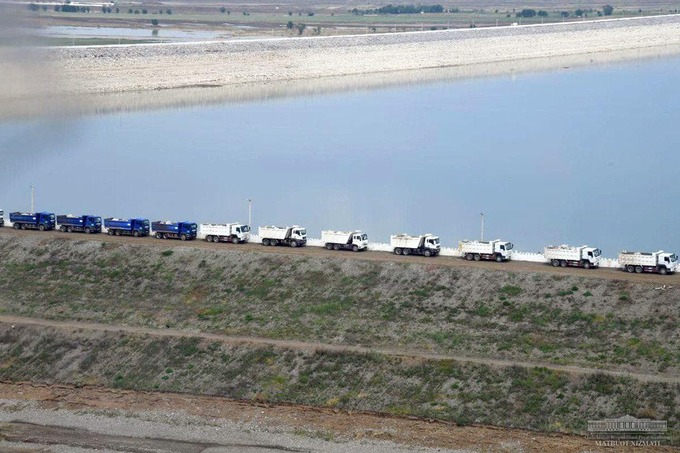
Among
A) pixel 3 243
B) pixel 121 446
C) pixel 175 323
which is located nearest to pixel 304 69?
pixel 3 243

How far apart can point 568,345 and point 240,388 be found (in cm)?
658

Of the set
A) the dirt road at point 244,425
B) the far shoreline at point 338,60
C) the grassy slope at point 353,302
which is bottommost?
the dirt road at point 244,425

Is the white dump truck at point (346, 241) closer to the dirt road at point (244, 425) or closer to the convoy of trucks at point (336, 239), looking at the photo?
the convoy of trucks at point (336, 239)

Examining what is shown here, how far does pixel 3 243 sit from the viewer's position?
1427 inches

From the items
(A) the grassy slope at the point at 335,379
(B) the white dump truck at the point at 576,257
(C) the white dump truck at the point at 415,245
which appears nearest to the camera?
(A) the grassy slope at the point at 335,379

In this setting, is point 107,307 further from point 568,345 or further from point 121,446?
point 568,345

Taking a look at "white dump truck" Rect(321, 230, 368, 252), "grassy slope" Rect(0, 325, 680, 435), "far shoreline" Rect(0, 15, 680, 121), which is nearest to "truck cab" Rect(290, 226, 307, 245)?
"white dump truck" Rect(321, 230, 368, 252)

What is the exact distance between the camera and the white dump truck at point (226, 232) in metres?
35.6

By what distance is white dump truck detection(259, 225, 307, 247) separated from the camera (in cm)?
3512

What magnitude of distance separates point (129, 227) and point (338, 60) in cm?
6873

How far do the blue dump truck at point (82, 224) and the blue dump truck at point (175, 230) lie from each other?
1787 mm

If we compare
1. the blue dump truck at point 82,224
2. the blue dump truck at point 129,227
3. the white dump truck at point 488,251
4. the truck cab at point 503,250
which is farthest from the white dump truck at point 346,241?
the blue dump truck at point 82,224

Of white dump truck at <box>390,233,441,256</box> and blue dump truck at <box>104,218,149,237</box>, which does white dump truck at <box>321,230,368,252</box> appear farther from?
blue dump truck at <box>104,218,149,237</box>

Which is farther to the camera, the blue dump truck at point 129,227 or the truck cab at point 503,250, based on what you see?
the blue dump truck at point 129,227
